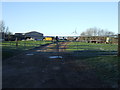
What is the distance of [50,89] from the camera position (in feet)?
12.1

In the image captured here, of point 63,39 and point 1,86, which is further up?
point 63,39

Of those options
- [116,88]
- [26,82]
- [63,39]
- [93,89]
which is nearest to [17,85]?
[26,82]

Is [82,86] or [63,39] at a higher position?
[63,39]

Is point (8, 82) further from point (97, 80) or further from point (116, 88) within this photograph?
point (116, 88)

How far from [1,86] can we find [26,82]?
801 millimetres

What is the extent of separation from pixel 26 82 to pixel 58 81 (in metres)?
1.15

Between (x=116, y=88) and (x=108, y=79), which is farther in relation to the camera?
(x=108, y=79)

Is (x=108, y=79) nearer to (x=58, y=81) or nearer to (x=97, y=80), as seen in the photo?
(x=97, y=80)

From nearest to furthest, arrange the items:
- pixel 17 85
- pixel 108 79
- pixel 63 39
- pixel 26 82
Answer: pixel 17 85
pixel 26 82
pixel 108 79
pixel 63 39

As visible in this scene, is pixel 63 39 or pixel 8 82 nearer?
pixel 8 82

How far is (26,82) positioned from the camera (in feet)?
13.9

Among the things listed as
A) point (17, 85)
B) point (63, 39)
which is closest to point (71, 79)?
point (17, 85)

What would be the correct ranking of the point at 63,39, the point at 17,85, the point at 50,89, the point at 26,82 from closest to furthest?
Answer: 1. the point at 50,89
2. the point at 17,85
3. the point at 26,82
4. the point at 63,39

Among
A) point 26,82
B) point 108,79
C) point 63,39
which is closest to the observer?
point 26,82
